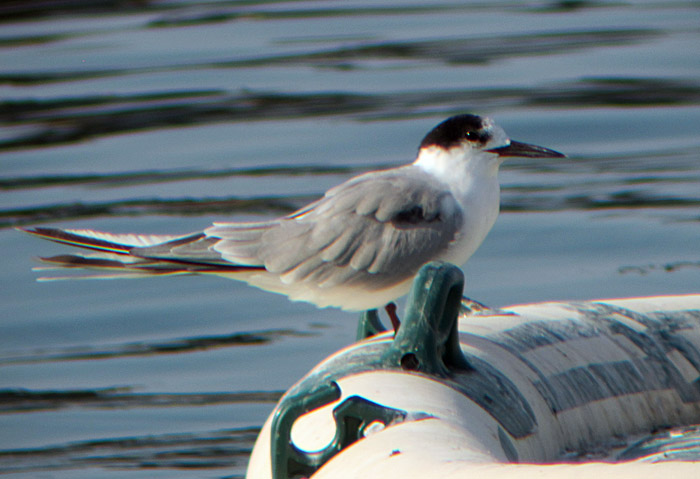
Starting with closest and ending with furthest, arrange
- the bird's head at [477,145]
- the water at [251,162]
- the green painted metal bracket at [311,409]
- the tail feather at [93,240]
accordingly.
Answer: the green painted metal bracket at [311,409] < the tail feather at [93,240] < the bird's head at [477,145] < the water at [251,162]

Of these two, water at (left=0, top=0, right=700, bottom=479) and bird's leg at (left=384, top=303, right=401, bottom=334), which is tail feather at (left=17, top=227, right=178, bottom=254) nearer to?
bird's leg at (left=384, top=303, right=401, bottom=334)

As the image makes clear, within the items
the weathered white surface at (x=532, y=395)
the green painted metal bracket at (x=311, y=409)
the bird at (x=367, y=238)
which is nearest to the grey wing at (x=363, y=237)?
the bird at (x=367, y=238)

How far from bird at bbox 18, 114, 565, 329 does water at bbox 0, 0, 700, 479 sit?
5.10 feet

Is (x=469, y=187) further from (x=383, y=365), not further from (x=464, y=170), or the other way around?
(x=383, y=365)

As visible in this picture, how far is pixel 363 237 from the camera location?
4.23 m

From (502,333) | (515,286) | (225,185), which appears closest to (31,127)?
(225,185)

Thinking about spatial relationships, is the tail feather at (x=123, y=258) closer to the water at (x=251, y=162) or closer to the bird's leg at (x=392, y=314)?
the bird's leg at (x=392, y=314)

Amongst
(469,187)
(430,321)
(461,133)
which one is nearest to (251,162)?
(461,133)

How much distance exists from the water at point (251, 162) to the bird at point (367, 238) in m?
1.55

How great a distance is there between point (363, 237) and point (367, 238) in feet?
0.05

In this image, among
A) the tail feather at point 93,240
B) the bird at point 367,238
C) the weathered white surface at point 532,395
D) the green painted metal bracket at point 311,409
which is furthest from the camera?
the bird at point 367,238

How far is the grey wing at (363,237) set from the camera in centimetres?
415

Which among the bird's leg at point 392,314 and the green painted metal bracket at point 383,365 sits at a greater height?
the bird's leg at point 392,314

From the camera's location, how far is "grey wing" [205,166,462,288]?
13.6 feet
